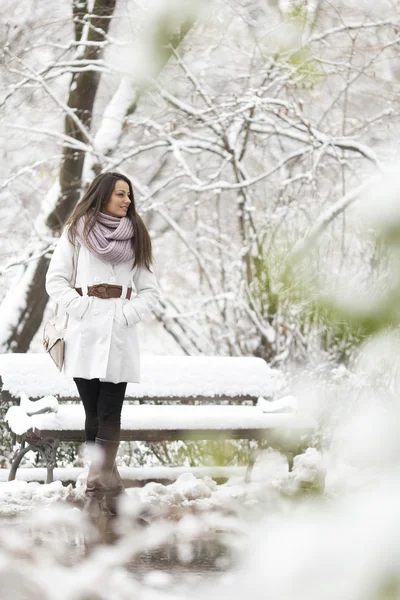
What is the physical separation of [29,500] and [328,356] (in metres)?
2.72

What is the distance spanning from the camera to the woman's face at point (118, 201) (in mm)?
5070

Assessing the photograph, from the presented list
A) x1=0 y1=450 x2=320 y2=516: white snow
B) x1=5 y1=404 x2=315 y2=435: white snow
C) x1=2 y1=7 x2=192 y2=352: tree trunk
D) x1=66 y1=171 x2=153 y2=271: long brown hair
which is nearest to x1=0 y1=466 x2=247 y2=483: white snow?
x1=0 y1=450 x2=320 y2=516: white snow

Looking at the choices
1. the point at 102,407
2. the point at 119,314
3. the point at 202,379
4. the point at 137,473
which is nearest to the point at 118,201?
the point at 119,314

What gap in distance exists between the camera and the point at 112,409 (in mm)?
4922

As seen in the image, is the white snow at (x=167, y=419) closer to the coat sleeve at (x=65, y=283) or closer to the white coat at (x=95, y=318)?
the white coat at (x=95, y=318)

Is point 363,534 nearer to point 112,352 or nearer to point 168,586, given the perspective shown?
point 168,586

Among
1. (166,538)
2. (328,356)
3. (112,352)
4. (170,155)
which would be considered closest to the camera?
(166,538)

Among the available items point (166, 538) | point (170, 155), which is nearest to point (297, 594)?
point (166, 538)

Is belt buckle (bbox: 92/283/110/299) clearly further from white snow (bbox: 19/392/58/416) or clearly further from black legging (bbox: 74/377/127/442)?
white snow (bbox: 19/392/58/416)

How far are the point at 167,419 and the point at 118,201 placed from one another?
1.59 metres

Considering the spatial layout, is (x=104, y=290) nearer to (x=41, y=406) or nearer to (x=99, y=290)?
(x=99, y=290)

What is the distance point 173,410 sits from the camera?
622cm

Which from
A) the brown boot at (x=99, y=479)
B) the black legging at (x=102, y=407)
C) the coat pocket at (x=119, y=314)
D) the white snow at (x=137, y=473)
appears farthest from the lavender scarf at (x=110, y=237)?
the white snow at (x=137, y=473)

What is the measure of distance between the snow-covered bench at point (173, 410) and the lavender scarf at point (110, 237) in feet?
4.17
